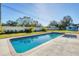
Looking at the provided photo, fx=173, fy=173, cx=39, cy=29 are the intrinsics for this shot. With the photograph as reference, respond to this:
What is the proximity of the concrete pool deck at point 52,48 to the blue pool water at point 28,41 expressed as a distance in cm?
16

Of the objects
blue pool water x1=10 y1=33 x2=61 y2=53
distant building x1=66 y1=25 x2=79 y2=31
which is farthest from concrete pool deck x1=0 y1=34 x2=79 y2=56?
distant building x1=66 y1=25 x2=79 y2=31

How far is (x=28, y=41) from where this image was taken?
529 centimetres

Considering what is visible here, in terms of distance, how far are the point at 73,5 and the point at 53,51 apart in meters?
1.45

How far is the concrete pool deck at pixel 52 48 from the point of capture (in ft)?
16.0

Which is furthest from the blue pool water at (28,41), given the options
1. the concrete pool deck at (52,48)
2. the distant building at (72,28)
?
the distant building at (72,28)

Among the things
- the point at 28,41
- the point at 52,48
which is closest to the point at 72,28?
the point at 52,48

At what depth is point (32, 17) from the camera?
17.0ft

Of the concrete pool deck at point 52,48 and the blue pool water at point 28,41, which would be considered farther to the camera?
the blue pool water at point 28,41

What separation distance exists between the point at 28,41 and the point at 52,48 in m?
0.78

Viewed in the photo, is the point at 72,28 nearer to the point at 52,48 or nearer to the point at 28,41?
the point at 52,48

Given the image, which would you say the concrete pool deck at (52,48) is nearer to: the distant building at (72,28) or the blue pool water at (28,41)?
the blue pool water at (28,41)

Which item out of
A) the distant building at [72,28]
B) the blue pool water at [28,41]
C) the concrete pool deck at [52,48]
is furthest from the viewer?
the distant building at [72,28]

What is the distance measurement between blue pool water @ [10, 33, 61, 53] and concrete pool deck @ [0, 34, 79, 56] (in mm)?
155

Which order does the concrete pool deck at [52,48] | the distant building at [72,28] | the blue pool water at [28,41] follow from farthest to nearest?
the distant building at [72,28]
the blue pool water at [28,41]
the concrete pool deck at [52,48]
